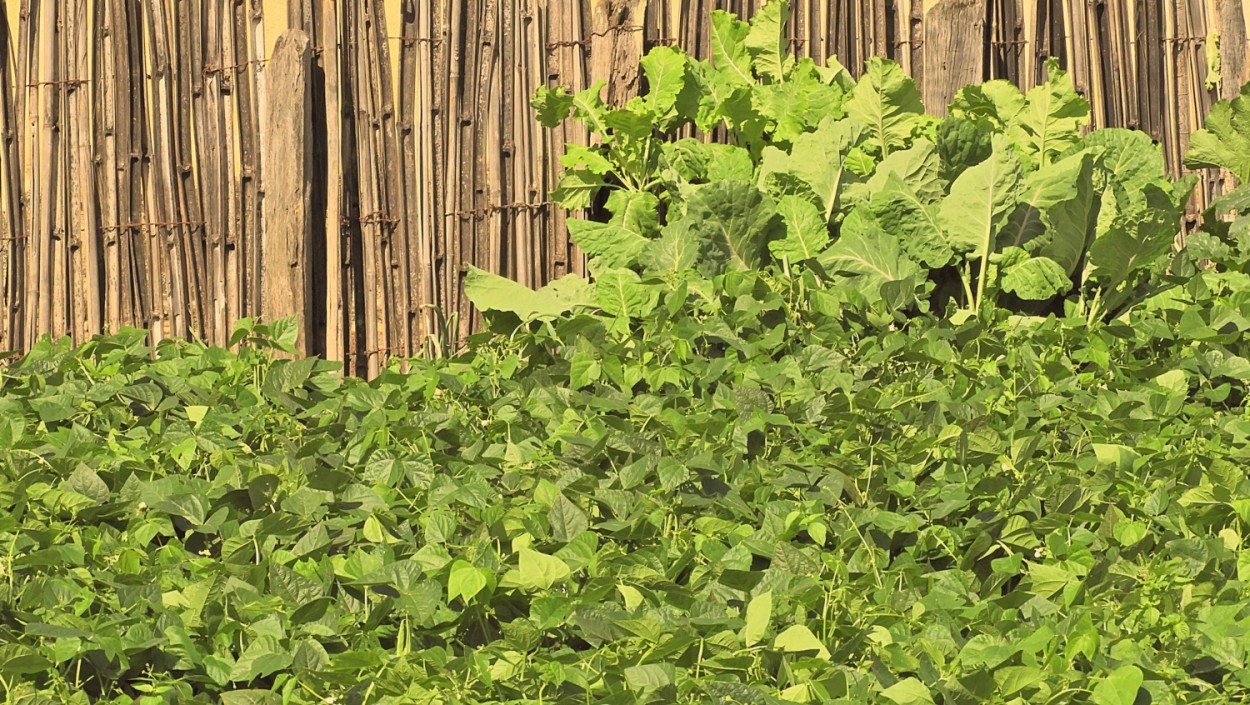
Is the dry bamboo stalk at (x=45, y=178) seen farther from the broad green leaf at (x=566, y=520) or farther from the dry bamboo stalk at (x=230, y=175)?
the broad green leaf at (x=566, y=520)

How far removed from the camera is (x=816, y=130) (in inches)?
170

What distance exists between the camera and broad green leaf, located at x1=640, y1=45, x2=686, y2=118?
4211mm

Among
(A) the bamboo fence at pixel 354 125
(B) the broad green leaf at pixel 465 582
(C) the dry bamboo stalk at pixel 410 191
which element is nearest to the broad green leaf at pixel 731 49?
(A) the bamboo fence at pixel 354 125

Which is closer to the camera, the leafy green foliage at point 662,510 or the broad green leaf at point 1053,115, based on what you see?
the leafy green foliage at point 662,510

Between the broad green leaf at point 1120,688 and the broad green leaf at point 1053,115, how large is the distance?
2546mm

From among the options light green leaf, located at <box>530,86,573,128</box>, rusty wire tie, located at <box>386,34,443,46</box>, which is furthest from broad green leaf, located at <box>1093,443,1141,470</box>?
rusty wire tie, located at <box>386,34,443,46</box>

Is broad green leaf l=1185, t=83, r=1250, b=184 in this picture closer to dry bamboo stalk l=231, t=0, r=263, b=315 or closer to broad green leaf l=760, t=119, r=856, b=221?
broad green leaf l=760, t=119, r=856, b=221

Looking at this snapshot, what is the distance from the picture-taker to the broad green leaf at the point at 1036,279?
4059 millimetres

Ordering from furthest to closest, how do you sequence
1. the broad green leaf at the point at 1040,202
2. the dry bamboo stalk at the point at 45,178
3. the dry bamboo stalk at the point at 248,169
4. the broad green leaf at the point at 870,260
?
the dry bamboo stalk at the point at 45,178 → the dry bamboo stalk at the point at 248,169 → the broad green leaf at the point at 1040,202 → the broad green leaf at the point at 870,260

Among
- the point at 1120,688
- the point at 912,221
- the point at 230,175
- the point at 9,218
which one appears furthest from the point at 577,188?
the point at 1120,688

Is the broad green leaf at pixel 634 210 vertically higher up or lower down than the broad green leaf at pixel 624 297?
higher up

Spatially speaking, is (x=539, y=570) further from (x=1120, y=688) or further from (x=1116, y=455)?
(x=1116, y=455)

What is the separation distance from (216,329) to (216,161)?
54cm

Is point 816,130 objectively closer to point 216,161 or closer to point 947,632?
point 216,161
